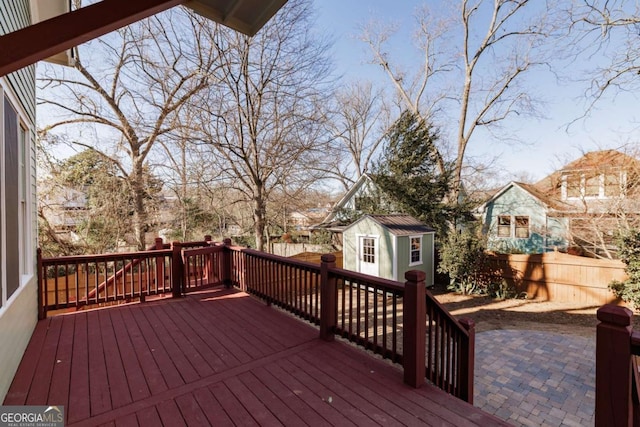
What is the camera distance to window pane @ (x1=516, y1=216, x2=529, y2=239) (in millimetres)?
14898

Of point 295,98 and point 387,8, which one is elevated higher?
point 387,8

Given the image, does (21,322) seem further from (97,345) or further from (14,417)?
(14,417)

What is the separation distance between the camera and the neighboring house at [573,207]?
9.01 metres

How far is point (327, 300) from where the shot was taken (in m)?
3.46

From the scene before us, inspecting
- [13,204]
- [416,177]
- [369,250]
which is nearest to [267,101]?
[369,250]

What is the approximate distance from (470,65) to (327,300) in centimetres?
1533

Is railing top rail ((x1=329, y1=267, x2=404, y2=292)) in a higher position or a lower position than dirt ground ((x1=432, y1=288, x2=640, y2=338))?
higher

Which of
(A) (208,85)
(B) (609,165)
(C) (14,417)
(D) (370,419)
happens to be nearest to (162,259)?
(C) (14,417)

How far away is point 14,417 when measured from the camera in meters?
2.10

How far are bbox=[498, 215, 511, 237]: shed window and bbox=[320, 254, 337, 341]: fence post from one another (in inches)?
597

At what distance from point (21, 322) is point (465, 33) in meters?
17.8

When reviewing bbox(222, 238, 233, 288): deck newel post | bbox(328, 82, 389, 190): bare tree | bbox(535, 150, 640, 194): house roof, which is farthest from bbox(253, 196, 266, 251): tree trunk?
bbox(535, 150, 640, 194): house roof

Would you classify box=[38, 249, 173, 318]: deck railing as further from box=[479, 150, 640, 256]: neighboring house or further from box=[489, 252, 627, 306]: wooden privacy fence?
box=[479, 150, 640, 256]: neighboring house

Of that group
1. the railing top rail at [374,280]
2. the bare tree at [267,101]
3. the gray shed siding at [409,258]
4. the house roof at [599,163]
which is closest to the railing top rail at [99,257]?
the railing top rail at [374,280]
